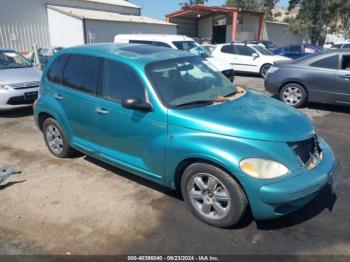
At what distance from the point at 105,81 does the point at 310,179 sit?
2604mm

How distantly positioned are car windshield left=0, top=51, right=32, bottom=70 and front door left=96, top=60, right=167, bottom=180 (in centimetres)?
551

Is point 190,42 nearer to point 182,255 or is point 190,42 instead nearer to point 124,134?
point 124,134

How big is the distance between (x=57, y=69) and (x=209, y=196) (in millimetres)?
3040

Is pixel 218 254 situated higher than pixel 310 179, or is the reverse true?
pixel 310 179

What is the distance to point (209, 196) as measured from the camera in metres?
3.58

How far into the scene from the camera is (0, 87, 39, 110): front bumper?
7.80 metres

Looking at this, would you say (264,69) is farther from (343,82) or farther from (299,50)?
(343,82)

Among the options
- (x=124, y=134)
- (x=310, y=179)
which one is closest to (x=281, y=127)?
(x=310, y=179)

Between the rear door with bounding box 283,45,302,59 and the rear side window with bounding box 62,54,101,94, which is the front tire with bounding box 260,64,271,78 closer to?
the rear door with bounding box 283,45,302,59

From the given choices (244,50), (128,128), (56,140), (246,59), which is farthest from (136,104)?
(244,50)

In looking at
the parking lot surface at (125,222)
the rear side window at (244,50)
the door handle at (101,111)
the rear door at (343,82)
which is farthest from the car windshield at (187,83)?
the rear side window at (244,50)

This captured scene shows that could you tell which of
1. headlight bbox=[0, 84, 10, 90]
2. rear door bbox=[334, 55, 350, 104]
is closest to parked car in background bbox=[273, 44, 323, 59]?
rear door bbox=[334, 55, 350, 104]

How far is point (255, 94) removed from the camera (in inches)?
179

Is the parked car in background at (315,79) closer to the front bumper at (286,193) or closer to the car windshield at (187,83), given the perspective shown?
the car windshield at (187,83)
